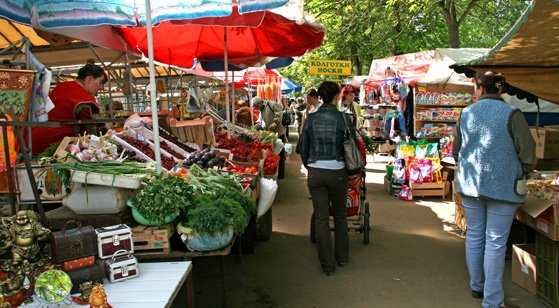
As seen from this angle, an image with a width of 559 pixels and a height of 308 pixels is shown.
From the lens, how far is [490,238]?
4.09 meters

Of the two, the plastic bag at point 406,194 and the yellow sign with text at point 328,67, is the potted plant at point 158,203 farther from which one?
the yellow sign with text at point 328,67

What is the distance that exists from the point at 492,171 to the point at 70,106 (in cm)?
421

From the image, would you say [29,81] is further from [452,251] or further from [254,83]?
[254,83]

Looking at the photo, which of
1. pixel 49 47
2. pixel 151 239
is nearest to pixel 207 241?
pixel 151 239

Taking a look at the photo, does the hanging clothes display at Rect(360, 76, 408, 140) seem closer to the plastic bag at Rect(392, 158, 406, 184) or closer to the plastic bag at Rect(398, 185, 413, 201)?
the plastic bag at Rect(392, 158, 406, 184)

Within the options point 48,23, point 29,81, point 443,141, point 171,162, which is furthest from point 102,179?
point 443,141

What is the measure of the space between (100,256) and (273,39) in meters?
5.60

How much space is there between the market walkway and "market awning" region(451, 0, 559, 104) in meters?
2.26

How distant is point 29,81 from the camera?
3.79 meters

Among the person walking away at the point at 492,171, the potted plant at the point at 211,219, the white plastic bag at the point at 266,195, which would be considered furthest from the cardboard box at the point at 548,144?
the potted plant at the point at 211,219

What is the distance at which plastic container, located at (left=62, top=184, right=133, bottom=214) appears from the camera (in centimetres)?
352

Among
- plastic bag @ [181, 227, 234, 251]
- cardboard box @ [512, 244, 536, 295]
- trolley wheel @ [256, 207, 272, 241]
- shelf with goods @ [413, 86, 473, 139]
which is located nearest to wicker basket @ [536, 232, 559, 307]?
cardboard box @ [512, 244, 536, 295]

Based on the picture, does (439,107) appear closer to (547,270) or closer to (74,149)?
(547,270)

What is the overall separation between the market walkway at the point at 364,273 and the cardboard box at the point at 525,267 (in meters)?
0.07
